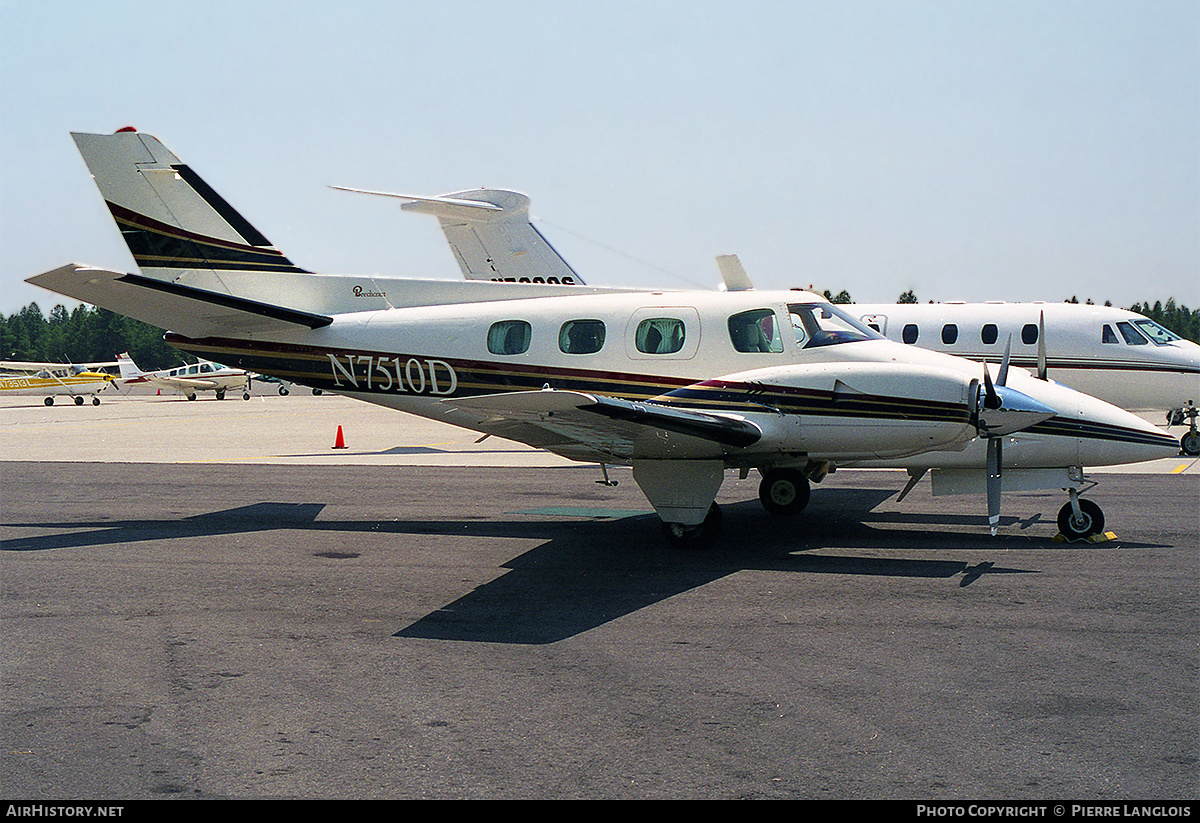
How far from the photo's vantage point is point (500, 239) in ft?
81.6

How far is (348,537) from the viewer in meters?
12.5

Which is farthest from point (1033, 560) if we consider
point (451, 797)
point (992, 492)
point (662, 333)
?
point (451, 797)

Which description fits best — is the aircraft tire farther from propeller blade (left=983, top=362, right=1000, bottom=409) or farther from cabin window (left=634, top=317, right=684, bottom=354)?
cabin window (left=634, top=317, right=684, bottom=354)

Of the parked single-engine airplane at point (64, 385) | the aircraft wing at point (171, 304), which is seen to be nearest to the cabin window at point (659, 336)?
the aircraft wing at point (171, 304)

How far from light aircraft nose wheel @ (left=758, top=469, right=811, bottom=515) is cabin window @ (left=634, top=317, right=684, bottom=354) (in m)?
2.53

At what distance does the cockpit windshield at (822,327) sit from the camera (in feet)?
38.1

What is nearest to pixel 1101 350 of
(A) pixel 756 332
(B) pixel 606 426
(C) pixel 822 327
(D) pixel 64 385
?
(C) pixel 822 327

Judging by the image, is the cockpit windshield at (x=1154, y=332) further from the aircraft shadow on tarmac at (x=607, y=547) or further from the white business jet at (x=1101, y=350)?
the aircraft shadow on tarmac at (x=607, y=547)

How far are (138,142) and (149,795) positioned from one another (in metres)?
11.6

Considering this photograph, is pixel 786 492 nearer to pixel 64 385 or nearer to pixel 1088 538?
pixel 1088 538

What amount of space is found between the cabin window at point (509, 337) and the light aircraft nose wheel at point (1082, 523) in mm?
6815

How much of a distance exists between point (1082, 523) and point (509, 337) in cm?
728

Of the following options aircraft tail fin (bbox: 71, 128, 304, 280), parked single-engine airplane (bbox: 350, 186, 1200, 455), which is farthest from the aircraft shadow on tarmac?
parked single-engine airplane (bbox: 350, 186, 1200, 455)
